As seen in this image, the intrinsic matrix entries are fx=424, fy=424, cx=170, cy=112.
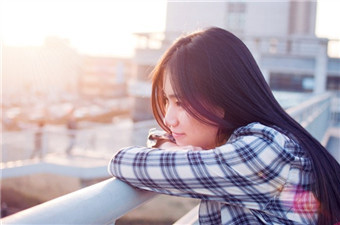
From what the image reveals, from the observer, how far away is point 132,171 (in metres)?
1.03

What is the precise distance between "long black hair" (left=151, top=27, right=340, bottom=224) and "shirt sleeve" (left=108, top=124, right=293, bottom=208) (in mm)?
99

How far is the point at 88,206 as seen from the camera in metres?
0.77

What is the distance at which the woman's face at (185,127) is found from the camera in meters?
1.21

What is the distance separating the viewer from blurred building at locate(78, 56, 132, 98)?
61594mm

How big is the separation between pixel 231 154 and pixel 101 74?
6347 centimetres

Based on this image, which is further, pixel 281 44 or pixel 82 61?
pixel 82 61

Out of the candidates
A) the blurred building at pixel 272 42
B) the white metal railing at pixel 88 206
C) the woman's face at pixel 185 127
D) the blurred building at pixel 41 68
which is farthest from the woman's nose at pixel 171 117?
the blurred building at pixel 41 68

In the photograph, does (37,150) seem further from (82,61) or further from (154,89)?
(82,61)

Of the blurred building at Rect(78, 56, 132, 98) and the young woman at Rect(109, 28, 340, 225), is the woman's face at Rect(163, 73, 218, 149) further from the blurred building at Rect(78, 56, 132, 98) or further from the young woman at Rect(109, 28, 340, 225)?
the blurred building at Rect(78, 56, 132, 98)

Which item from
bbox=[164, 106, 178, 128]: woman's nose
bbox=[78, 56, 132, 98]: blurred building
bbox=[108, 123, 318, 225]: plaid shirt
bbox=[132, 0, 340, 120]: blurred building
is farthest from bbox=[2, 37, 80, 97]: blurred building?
bbox=[108, 123, 318, 225]: plaid shirt

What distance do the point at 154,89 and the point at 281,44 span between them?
33.2m

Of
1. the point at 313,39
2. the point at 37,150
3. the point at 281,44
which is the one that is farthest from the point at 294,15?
the point at 37,150

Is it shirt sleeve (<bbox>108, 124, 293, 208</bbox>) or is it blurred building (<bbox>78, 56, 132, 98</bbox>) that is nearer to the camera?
shirt sleeve (<bbox>108, 124, 293, 208</bbox>)

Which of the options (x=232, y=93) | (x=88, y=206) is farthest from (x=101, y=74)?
(x=88, y=206)
